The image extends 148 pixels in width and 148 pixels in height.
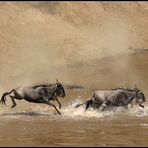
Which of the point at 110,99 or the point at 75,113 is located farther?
the point at 110,99

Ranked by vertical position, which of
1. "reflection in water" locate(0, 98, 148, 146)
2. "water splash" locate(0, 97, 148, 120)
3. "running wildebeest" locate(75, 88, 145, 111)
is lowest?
"reflection in water" locate(0, 98, 148, 146)

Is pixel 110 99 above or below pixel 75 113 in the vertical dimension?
above

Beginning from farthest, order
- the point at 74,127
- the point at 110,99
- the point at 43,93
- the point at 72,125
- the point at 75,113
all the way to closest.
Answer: the point at 43,93 → the point at 110,99 → the point at 75,113 → the point at 72,125 → the point at 74,127

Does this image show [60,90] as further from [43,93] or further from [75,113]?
[75,113]

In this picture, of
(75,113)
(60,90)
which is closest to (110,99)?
(75,113)

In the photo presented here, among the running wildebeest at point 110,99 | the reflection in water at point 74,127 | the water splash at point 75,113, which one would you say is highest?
the running wildebeest at point 110,99

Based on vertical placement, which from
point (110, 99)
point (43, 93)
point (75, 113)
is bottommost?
point (75, 113)

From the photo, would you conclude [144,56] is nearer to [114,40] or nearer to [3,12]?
[114,40]

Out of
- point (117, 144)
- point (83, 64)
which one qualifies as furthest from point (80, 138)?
point (83, 64)

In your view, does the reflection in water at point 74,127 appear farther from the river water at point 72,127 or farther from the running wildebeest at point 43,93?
the running wildebeest at point 43,93

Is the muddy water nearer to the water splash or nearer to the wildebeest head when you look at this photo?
the water splash

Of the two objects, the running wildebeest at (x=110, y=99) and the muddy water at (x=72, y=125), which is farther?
the running wildebeest at (x=110, y=99)

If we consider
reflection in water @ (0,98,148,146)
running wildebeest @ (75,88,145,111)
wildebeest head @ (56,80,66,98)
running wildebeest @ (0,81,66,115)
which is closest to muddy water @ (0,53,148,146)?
reflection in water @ (0,98,148,146)

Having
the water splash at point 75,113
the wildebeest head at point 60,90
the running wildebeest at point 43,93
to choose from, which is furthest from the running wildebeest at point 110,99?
the running wildebeest at point 43,93
